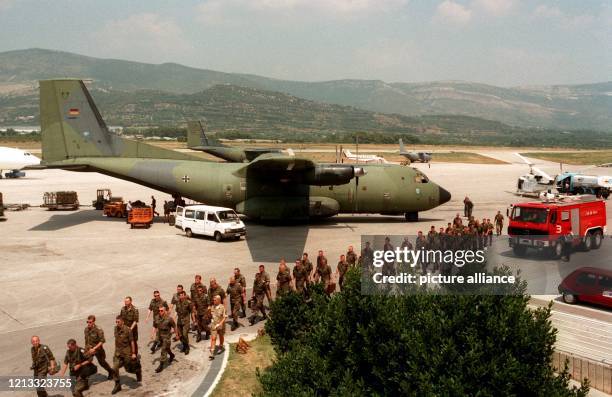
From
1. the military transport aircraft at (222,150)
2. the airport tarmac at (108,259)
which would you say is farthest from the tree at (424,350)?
the military transport aircraft at (222,150)

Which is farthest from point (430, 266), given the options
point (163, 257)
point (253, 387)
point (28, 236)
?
point (28, 236)

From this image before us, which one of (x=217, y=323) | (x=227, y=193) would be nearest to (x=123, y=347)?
(x=217, y=323)

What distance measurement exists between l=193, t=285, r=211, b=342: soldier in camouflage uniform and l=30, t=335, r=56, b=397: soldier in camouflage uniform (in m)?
4.29

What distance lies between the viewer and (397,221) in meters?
33.7

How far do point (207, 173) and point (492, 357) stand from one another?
977 inches

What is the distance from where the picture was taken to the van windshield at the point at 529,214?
22356mm

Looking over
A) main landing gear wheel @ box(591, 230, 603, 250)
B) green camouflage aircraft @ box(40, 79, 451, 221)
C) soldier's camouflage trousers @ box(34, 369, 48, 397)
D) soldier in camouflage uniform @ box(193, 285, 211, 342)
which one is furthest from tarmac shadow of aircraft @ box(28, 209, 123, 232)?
main landing gear wheel @ box(591, 230, 603, 250)

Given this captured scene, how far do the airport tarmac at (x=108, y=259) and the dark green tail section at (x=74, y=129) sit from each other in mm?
4412

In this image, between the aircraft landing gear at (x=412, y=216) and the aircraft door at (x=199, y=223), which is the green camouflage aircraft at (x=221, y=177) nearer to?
the aircraft landing gear at (x=412, y=216)

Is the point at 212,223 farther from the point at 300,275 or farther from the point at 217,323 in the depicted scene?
the point at 217,323

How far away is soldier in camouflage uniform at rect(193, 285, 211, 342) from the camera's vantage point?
1433cm

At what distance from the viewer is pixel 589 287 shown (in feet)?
52.1

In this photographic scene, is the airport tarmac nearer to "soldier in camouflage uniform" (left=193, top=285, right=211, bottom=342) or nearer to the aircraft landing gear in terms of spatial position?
the aircraft landing gear

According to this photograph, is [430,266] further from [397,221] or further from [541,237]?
[397,221]
